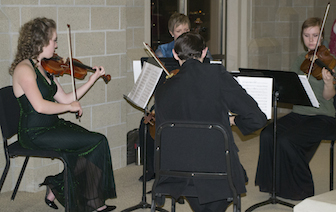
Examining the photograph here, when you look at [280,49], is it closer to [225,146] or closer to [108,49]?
[108,49]

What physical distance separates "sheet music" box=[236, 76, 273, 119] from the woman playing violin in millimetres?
612

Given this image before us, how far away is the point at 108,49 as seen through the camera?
3572 millimetres

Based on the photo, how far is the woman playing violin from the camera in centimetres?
304

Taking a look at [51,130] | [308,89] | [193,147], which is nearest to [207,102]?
[193,147]

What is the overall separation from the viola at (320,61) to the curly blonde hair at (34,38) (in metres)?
1.73

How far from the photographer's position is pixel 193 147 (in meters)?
1.91

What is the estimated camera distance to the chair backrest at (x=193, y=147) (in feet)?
6.20

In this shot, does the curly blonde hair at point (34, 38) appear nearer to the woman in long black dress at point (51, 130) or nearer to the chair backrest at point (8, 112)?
the woman in long black dress at point (51, 130)

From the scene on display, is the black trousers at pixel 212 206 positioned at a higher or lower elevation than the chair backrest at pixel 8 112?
lower

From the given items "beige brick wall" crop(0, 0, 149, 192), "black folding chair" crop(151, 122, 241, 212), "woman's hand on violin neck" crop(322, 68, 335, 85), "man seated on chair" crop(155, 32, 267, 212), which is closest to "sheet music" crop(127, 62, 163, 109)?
"man seated on chair" crop(155, 32, 267, 212)

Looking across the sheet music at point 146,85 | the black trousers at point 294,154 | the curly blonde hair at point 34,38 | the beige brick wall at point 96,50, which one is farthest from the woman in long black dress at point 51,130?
the black trousers at point 294,154

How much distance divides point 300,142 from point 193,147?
4.54ft

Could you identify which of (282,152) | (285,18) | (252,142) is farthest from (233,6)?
(282,152)

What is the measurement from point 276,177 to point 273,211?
289mm
